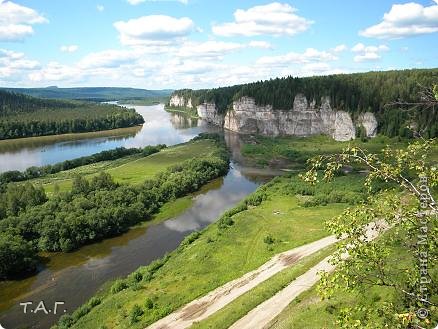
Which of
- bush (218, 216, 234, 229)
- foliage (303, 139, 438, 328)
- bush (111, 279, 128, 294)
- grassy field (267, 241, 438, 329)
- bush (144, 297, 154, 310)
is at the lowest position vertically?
bush (111, 279, 128, 294)

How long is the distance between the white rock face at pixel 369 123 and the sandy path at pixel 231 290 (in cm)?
9030

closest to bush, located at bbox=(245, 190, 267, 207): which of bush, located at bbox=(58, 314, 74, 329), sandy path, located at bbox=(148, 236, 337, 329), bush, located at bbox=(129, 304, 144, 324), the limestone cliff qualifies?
sandy path, located at bbox=(148, 236, 337, 329)

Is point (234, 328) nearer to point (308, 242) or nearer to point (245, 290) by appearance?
point (245, 290)

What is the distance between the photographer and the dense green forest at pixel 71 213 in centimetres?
4769

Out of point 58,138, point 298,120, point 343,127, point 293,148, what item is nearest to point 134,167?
point 293,148

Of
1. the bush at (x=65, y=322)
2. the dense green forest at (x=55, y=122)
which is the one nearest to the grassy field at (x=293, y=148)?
the dense green forest at (x=55, y=122)

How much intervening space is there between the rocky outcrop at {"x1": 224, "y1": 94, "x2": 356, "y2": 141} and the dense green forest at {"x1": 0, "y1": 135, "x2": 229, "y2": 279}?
7257 cm

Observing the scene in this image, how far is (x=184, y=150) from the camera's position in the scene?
114125 mm

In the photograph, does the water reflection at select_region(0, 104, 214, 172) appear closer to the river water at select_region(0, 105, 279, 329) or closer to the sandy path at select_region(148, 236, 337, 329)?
the river water at select_region(0, 105, 279, 329)

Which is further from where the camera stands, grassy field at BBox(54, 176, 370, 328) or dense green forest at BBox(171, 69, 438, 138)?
dense green forest at BBox(171, 69, 438, 138)

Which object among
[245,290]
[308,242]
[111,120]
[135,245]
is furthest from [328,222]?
[111,120]

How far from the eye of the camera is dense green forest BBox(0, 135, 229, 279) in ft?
156

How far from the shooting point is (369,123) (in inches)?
5094

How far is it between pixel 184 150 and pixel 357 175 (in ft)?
159
